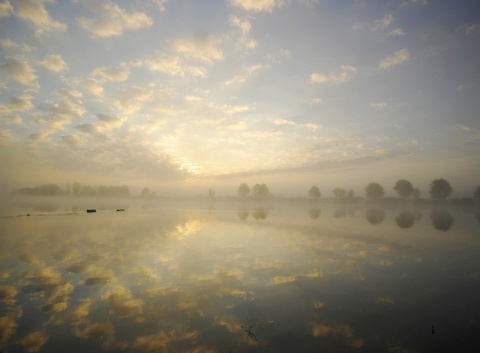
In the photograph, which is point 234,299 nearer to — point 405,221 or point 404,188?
point 405,221

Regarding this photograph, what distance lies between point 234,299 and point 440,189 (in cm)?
20043

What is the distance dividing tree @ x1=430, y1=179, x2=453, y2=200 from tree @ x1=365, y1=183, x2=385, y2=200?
32.0 metres

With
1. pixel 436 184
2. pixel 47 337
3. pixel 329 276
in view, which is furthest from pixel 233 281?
pixel 436 184

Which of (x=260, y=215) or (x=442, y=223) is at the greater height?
(x=260, y=215)

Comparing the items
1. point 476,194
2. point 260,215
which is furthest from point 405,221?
point 476,194

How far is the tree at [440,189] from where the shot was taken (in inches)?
6152

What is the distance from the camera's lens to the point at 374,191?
18550 centimetres

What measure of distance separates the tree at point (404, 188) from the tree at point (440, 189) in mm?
12630

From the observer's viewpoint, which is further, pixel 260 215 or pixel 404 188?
pixel 404 188

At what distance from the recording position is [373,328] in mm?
10023

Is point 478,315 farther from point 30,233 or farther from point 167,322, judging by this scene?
point 30,233

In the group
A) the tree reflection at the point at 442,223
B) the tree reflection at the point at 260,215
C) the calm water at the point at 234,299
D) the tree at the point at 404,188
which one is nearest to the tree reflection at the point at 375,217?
the tree reflection at the point at 442,223

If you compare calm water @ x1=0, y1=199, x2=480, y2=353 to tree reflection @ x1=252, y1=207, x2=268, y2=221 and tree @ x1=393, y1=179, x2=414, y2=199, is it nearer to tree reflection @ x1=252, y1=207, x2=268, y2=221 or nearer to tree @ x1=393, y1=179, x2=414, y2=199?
tree reflection @ x1=252, y1=207, x2=268, y2=221

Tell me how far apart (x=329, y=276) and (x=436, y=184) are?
19294cm
